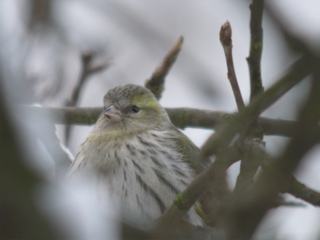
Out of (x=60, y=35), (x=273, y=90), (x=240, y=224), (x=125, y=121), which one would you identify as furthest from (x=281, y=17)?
(x=60, y=35)

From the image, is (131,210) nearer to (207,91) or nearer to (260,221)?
(207,91)

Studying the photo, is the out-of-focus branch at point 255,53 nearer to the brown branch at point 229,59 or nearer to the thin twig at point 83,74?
the brown branch at point 229,59

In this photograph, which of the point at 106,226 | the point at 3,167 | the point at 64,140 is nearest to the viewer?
the point at 3,167

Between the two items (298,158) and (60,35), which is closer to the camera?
(298,158)

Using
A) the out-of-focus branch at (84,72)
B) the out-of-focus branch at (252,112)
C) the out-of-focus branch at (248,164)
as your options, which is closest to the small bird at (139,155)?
the out-of-focus branch at (84,72)

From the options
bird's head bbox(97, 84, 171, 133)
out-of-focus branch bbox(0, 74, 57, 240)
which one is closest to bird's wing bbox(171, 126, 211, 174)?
bird's head bbox(97, 84, 171, 133)

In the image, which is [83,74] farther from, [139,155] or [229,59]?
[229,59]

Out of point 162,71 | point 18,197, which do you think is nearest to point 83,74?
point 162,71
